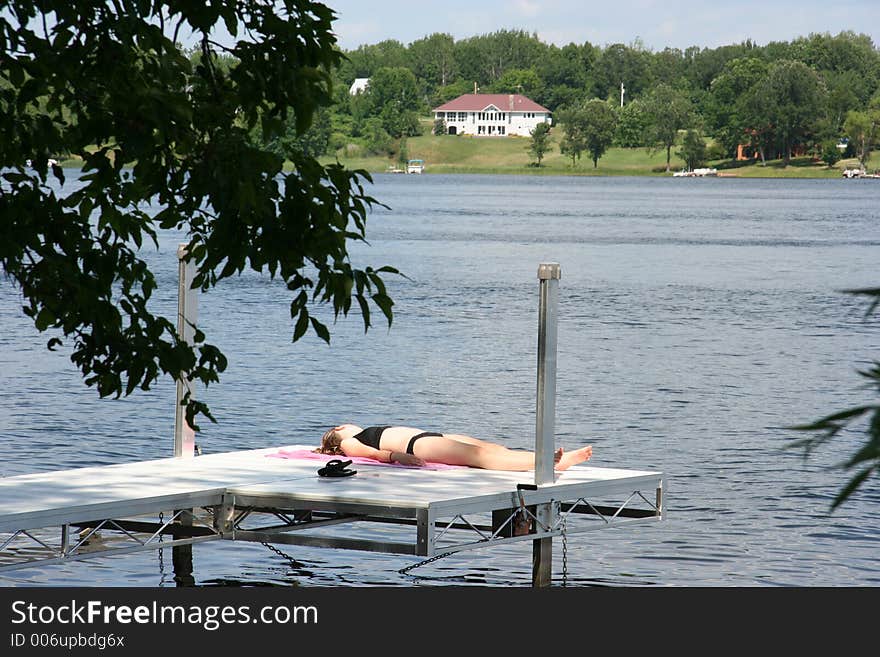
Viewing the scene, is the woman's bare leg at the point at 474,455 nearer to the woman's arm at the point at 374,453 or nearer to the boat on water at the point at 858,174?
the woman's arm at the point at 374,453

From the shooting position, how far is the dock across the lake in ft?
30.1

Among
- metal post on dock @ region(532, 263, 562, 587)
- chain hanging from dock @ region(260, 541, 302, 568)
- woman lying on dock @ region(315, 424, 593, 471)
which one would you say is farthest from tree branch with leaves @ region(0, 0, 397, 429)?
chain hanging from dock @ region(260, 541, 302, 568)

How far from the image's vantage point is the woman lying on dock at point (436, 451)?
10773 mm

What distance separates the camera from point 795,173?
7096 inches

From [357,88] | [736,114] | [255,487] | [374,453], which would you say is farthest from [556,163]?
[255,487]

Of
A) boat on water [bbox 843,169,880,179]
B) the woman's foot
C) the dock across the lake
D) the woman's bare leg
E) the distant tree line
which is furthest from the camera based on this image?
boat on water [bbox 843,169,880,179]

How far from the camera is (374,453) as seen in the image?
1097cm

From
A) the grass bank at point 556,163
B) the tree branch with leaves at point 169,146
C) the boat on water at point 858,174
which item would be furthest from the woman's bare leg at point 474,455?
the boat on water at point 858,174

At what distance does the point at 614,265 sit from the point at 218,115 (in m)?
52.3

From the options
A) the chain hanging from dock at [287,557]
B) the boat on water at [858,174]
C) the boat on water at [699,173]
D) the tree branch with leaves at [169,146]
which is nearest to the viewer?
the tree branch with leaves at [169,146]

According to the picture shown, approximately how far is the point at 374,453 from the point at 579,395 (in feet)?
48.4

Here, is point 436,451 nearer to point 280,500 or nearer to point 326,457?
point 326,457

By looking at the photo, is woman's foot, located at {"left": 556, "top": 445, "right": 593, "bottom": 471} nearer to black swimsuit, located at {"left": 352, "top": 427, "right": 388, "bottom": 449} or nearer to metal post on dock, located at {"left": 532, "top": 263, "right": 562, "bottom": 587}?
metal post on dock, located at {"left": 532, "top": 263, "right": 562, "bottom": 587}

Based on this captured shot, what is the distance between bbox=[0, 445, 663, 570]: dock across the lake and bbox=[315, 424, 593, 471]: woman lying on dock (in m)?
0.10
